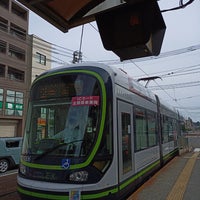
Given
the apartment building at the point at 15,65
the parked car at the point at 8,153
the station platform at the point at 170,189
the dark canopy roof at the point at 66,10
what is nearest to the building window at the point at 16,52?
the apartment building at the point at 15,65

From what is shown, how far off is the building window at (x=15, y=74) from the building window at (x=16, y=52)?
67.5 inches

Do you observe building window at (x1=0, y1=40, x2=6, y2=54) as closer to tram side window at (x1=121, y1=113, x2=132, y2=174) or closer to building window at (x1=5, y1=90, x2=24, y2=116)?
building window at (x1=5, y1=90, x2=24, y2=116)

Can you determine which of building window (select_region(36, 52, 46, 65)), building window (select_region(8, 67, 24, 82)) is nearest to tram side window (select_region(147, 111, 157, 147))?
building window (select_region(8, 67, 24, 82))

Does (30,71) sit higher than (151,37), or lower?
higher

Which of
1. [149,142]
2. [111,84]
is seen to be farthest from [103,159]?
[149,142]

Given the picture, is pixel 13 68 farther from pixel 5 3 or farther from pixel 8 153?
pixel 8 153

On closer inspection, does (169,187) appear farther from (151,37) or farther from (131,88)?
(151,37)

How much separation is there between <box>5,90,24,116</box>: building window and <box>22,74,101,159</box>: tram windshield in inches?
1037

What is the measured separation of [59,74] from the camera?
18.8 feet

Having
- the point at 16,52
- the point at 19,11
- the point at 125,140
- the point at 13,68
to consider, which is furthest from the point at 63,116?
the point at 19,11

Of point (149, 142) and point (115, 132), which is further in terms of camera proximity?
point (149, 142)

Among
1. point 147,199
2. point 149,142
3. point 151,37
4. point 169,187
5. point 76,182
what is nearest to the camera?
point 151,37

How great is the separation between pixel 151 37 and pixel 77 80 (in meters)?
2.51

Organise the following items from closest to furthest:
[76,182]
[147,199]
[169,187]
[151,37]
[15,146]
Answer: [151,37] → [76,182] → [147,199] → [169,187] → [15,146]
